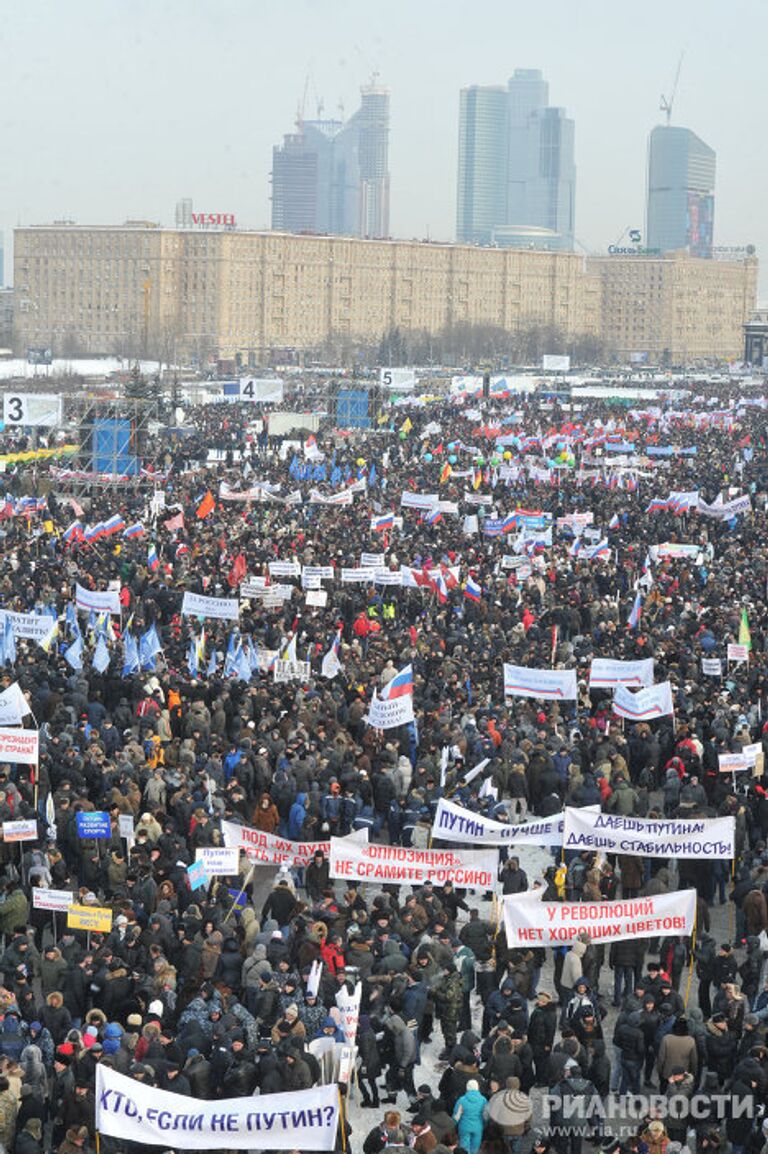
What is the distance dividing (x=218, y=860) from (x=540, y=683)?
654cm

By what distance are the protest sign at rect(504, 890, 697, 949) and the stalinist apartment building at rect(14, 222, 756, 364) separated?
125 meters

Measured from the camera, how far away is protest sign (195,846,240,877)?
14469 millimetres

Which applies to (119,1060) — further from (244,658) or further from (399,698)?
(244,658)

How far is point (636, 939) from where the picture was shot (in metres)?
13.8

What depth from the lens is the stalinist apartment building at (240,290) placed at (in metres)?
150

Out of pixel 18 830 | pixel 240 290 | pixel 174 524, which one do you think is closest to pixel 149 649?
pixel 18 830

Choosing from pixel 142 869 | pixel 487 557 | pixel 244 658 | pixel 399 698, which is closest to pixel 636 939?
pixel 142 869

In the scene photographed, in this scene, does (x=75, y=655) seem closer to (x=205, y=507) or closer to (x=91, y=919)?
(x=91, y=919)

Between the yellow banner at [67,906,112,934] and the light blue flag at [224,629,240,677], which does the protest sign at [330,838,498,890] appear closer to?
the yellow banner at [67,906,112,934]

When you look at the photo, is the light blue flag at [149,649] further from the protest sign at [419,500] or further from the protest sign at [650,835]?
the protest sign at [419,500]

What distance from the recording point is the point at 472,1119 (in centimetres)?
1109

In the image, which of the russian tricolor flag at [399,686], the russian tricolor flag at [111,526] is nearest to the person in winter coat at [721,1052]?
the russian tricolor flag at [399,686]

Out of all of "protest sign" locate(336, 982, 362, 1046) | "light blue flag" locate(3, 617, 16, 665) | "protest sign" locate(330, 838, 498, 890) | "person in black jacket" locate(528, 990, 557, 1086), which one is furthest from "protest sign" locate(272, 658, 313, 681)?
"person in black jacket" locate(528, 990, 557, 1086)

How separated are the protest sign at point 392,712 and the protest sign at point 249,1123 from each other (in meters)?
8.99
